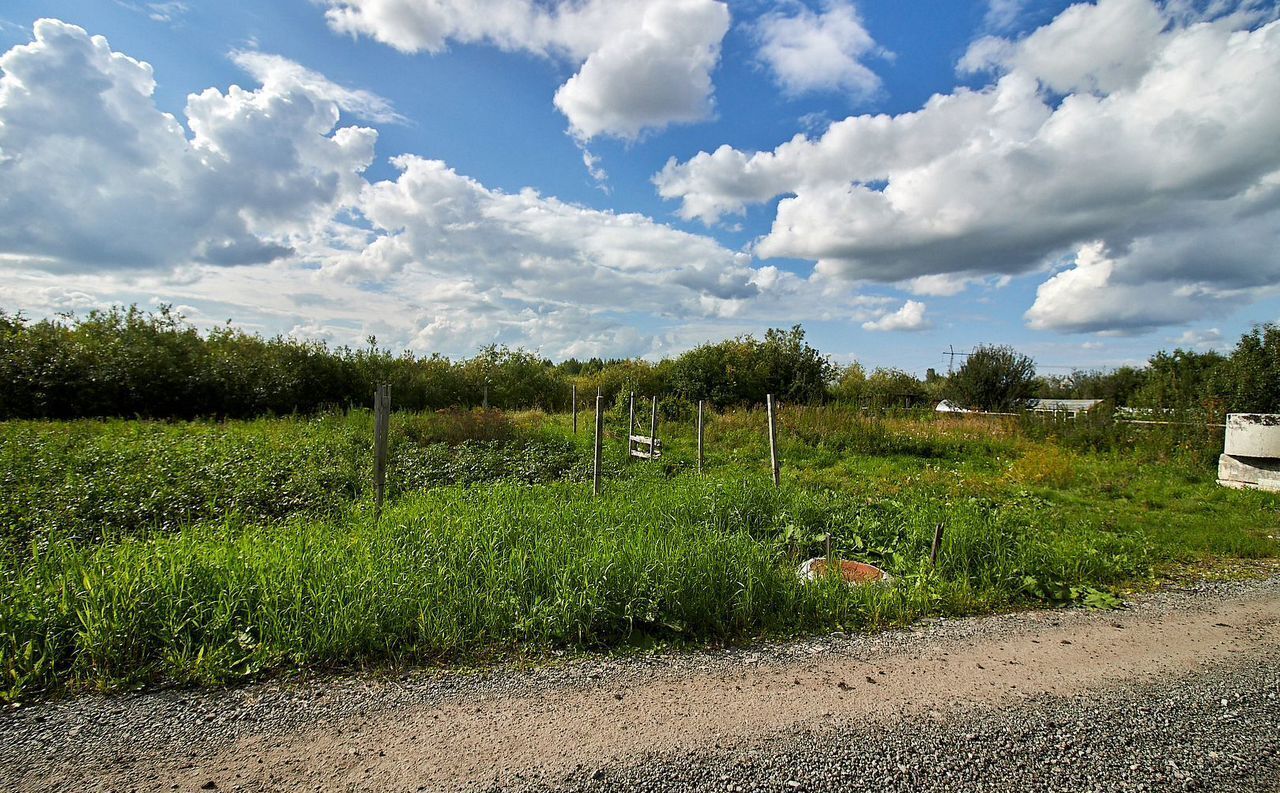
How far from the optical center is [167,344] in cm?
1741

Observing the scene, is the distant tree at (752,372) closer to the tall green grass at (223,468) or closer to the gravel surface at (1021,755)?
the tall green grass at (223,468)

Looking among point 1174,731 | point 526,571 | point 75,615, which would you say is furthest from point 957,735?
point 75,615

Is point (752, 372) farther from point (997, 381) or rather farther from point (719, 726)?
point (719, 726)

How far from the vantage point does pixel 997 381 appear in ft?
78.6

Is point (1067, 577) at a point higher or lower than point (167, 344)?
lower

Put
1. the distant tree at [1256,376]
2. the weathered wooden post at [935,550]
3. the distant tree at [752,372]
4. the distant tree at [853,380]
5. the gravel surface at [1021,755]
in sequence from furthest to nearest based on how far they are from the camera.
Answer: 1. the distant tree at [853,380]
2. the distant tree at [752,372]
3. the distant tree at [1256,376]
4. the weathered wooden post at [935,550]
5. the gravel surface at [1021,755]

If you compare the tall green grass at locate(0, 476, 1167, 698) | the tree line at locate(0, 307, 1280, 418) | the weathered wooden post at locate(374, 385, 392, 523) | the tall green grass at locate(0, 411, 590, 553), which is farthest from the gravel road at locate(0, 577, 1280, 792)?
the tree line at locate(0, 307, 1280, 418)

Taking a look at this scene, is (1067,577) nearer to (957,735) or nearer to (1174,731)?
(1174,731)

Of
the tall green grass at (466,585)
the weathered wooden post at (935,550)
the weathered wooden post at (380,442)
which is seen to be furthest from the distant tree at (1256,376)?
the weathered wooden post at (380,442)

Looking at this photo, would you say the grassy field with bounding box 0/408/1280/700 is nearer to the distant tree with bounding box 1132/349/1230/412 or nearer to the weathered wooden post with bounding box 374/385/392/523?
the weathered wooden post with bounding box 374/385/392/523

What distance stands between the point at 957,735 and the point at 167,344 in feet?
71.4

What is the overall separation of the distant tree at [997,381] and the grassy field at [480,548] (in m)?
14.0

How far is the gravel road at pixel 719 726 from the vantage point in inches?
92.4

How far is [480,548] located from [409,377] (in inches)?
784
